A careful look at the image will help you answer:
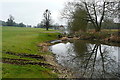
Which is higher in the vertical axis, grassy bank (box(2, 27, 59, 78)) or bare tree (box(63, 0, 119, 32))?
bare tree (box(63, 0, 119, 32))

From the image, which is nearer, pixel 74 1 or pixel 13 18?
pixel 74 1

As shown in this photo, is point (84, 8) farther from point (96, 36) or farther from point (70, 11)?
point (96, 36)

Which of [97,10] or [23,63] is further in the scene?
[97,10]

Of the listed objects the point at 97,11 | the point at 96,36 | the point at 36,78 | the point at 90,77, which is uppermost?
the point at 97,11

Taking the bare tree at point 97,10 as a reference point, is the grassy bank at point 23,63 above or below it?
below

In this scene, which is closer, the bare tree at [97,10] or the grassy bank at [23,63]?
the grassy bank at [23,63]

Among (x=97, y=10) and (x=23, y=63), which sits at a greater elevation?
(x=97, y=10)

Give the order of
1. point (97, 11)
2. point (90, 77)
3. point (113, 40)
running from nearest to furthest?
point (90, 77) < point (113, 40) < point (97, 11)

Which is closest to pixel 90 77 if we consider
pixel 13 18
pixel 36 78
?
pixel 36 78

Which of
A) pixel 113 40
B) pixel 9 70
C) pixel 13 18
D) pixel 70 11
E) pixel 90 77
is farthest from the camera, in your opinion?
pixel 13 18

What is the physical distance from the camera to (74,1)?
107 feet

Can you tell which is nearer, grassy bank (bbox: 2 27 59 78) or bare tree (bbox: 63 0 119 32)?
grassy bank (bbox: 2 27 59 78)

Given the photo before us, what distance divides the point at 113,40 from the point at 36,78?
2285 centimetres

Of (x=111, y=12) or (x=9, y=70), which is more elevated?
(x=111, y=12)
